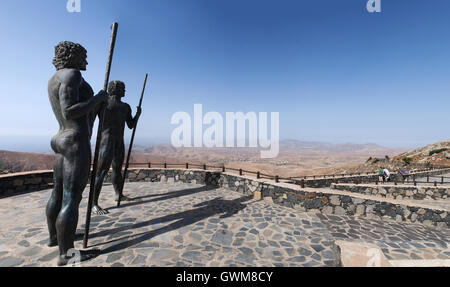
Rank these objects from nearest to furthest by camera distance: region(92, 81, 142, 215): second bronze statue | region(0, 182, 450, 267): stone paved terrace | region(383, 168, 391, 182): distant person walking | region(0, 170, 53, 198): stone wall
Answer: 1. region(0, 182, 450, 267): stone paved terrace
2. region(92, 81, 142, 215): second bronze statue
3. region(0, 170, 53, 198): stone wall
4. region(383, 168, 391, 182): distant person walking

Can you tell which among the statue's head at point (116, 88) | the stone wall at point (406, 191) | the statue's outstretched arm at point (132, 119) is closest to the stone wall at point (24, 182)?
the statue's outstretched arm at point (132, 119)

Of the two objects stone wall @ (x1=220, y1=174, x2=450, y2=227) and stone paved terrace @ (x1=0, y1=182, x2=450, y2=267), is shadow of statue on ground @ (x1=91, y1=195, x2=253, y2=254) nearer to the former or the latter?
stone paved terrace @ (x1=0, y1=182, x2=450, y2=267)

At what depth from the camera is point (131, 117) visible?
18.8 feet

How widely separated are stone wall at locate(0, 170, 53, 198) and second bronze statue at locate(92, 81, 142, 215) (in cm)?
395

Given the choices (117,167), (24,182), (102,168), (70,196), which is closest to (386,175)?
(117,167)

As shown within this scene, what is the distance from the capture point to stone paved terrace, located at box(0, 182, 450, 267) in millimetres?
3012

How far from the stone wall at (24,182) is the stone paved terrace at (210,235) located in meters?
0.67

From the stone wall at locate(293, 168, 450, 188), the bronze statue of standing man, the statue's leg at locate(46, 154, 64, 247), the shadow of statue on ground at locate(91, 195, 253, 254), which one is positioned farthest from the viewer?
the stone wall at locate(293, 168, 450, 188)

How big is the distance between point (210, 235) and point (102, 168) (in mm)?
3586

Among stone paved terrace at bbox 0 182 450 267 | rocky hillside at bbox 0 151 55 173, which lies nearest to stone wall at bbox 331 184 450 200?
stone paved terrace at bbox 0 182 450 267

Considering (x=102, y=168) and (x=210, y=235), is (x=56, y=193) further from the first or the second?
(x=210, y=235)
